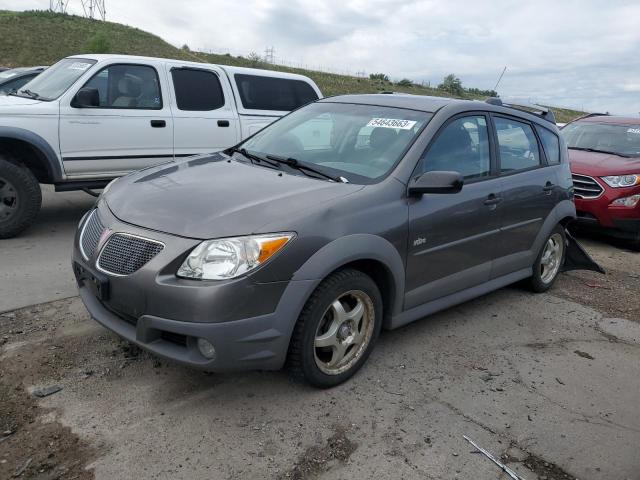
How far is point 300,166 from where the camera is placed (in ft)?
11.9

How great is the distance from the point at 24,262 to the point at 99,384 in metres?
2.50

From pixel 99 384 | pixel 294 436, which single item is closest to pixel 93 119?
pixel 99 384

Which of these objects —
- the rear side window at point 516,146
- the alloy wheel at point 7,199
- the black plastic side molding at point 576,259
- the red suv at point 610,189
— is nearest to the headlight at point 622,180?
the red suv at point 610,189

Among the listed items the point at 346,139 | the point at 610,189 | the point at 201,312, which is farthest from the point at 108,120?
the point at 610,189

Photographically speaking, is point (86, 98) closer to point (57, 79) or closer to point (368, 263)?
point (57, 79)

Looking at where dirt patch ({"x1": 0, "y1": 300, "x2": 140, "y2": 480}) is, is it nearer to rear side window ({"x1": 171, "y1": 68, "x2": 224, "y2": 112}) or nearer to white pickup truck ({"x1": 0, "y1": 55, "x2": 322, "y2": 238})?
white pickup truck ({"x1": 0, "y1": 55, "x2": 322, "y2": 238})

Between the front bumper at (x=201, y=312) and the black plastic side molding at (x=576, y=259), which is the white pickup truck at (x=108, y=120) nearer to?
the front bumper at (x=201, y=312)

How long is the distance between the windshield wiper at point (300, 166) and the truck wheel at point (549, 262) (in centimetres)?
252

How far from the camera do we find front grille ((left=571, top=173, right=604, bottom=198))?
7.25m

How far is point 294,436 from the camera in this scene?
9.12 feet

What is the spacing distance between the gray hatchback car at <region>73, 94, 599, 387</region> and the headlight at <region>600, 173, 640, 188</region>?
3084mm

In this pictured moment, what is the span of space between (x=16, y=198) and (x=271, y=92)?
364 cm

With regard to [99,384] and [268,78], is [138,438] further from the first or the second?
[268,78]

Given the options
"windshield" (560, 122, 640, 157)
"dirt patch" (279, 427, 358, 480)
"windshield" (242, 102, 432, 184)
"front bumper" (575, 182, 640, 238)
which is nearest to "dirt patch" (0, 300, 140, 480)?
"dirt patch" (279, 427, 358, 480)
